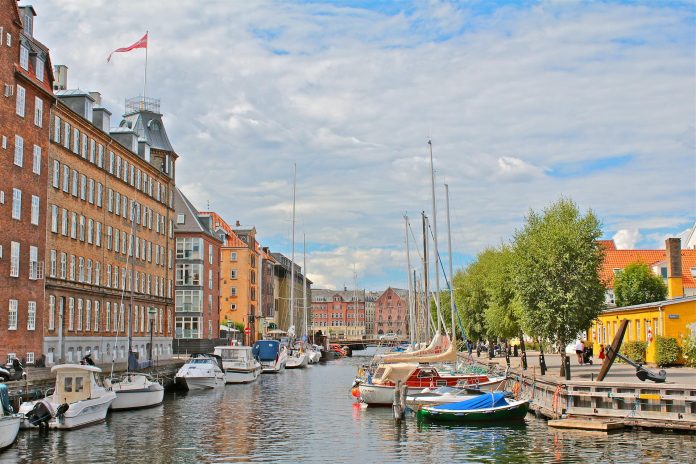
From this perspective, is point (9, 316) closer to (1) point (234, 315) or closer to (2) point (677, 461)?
(2) point (677, 461)

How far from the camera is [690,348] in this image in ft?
152

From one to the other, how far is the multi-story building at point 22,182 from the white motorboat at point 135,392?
892cm

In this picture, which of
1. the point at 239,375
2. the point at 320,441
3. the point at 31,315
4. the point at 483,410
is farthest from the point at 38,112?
the point at 483,410

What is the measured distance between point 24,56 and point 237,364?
32.7 m

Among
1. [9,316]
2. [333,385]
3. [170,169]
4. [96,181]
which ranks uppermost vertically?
[170,169]

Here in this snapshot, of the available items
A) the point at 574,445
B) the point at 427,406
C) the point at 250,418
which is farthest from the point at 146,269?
the point at 574,445

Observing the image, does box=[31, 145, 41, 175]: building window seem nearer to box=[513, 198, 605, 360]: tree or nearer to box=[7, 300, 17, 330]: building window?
box=[7, 300, 17, 330]: building window

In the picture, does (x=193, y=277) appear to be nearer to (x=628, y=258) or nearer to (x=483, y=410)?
(x=628, y=258)

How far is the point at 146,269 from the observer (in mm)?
Result: 85188

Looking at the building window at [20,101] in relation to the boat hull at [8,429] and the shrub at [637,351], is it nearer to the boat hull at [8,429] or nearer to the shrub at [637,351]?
the boat hull at [8,429]

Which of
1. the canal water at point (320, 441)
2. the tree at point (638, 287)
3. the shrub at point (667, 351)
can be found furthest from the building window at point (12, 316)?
the tree at point (638, 287)

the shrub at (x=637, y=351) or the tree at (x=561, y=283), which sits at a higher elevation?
the tree at (x=561, y=283)

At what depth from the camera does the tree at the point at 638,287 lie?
83750 millimetres

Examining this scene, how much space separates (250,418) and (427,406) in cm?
1038
